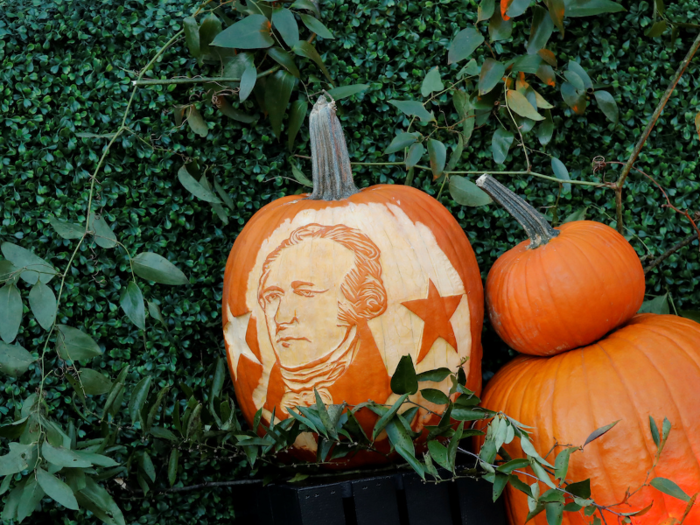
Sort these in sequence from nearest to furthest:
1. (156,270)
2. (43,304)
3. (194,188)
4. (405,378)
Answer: (405,378), (43,304), (156,270), (194,188)

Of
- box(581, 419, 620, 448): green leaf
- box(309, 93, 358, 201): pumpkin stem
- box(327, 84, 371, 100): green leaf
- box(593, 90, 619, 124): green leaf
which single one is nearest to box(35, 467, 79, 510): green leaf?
box(309, 93, 358, 201): pumpkin stem

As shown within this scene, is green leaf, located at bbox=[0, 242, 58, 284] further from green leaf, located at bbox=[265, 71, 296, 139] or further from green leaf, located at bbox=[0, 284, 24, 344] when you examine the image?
green leaf, located at bbox=[265, 71, 296, 139]

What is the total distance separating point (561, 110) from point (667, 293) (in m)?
0.56

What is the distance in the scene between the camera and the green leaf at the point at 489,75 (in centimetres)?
153

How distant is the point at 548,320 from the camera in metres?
1.28

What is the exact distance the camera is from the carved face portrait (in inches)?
47.8

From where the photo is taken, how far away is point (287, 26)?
1.47 metres

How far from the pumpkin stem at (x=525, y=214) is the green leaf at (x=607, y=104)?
402 millimetres

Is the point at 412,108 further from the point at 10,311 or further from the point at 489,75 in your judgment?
the point at 10,311

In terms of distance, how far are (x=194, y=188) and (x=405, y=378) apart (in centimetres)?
69

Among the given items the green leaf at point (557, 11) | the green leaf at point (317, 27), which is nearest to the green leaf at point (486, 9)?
the green leaf at point (557, 11)

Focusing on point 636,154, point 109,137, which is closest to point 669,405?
point 636,154

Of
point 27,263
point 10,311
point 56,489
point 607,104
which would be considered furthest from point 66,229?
point 607,104

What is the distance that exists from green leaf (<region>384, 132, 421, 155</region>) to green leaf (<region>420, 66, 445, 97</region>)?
0.11 meters
